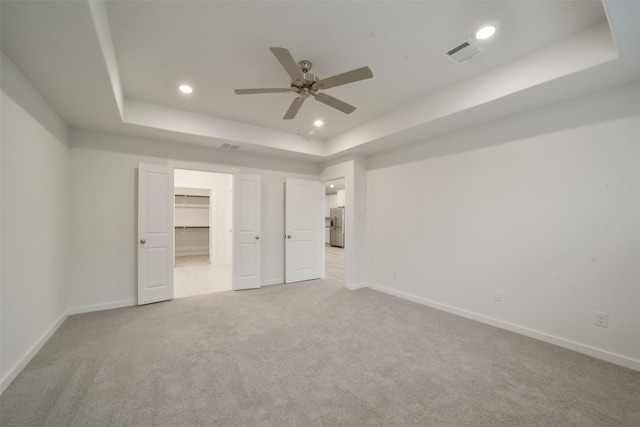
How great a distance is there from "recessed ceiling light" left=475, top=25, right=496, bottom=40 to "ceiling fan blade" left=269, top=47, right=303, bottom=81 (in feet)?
4.87

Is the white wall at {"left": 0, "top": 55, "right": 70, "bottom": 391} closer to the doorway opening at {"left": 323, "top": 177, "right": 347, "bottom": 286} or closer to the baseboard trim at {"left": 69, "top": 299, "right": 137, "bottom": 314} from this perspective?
the baseboard trim at {"left": 69, "top": 299, "right": 137, "bottom": 314}

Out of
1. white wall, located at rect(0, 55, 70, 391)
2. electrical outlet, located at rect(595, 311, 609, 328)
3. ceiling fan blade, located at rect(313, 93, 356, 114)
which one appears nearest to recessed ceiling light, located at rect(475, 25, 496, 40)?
ceiling fan blade, located at rect(313, 93, 356, 114)

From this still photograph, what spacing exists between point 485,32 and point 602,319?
9.14 ft

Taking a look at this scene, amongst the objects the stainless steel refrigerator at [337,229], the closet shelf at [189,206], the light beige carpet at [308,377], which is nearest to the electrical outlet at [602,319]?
the light beige carpet at [308,377]

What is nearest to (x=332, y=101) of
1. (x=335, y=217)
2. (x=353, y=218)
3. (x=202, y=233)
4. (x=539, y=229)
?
(x=353, y=218)

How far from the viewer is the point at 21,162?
88.1 inches

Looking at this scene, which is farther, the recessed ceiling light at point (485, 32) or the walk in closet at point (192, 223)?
the walk in closet at point (192, 223)

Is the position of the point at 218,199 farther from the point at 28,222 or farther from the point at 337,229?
the point at 337,229

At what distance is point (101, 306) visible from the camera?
11.9 feet

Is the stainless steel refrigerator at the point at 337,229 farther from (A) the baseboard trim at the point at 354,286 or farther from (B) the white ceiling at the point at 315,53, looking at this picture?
(B) the white ceiling at the point at 315,53

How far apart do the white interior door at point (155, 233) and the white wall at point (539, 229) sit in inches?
147

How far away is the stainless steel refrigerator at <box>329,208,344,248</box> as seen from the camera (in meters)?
11.1

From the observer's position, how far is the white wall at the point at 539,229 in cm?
237

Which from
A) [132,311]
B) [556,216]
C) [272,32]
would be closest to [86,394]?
[132,311]
